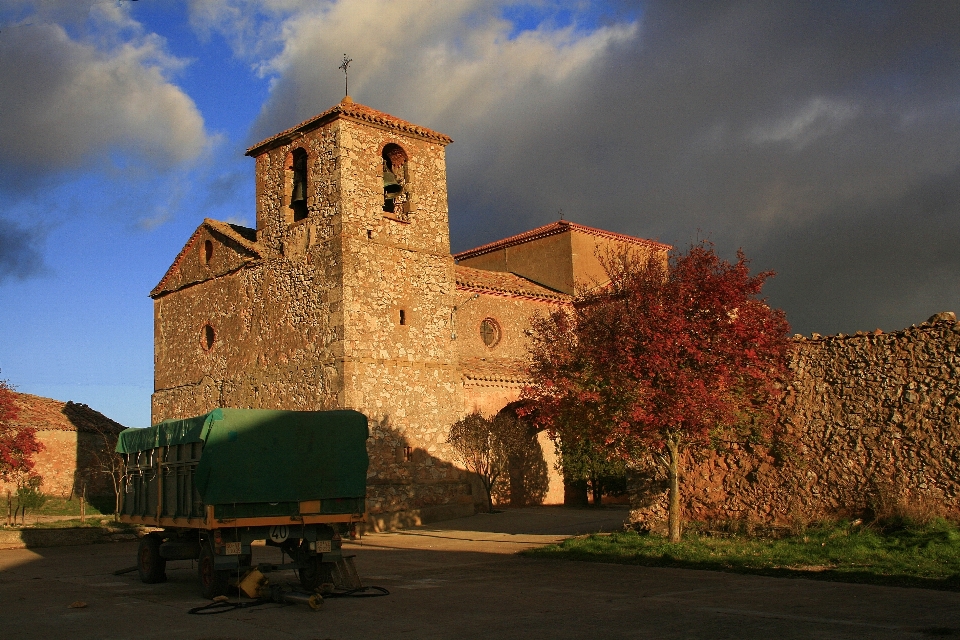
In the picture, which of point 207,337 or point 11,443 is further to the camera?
point 207,337

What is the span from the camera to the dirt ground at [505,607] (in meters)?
8.77

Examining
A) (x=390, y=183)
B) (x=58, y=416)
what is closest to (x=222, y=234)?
(x=390, y=183)

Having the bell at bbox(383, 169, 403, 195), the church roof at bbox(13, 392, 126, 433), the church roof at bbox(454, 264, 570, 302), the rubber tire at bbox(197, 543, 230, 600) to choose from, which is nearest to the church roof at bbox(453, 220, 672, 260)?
the church roof at bbox(454, 264, 570, 302)

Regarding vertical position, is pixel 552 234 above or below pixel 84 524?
above

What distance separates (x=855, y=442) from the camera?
14695 millimetres

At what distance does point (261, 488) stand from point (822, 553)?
8482 mm

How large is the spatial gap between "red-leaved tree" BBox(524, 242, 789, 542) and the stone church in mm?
9087

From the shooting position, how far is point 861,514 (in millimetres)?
14469

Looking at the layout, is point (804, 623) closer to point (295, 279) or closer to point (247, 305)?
Answer: point (295, 279)

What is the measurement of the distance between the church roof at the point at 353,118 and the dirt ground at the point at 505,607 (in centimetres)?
1396

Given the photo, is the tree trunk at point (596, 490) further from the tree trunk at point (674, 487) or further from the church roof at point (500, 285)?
the tree trunk at point (674, 487)

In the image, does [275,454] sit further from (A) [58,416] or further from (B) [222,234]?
(A) [58,416]

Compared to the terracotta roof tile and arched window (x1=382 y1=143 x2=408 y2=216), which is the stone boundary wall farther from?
arched window (x1=382 y1=143 x2=408 y2=216)

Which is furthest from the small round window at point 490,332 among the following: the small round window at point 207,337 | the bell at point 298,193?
the small round window at point 207,337
